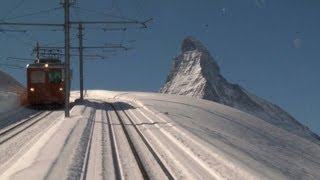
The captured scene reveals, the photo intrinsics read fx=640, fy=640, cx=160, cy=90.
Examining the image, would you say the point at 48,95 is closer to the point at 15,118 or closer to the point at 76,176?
the point at 15,118

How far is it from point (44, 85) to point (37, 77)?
0.75 m

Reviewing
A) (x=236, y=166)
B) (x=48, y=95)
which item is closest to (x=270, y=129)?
(x=48, y=95)

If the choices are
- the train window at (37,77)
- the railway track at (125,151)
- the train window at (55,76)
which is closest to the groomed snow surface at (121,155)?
the railway track at (125,151)

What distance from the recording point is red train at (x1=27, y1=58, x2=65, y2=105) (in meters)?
42.8

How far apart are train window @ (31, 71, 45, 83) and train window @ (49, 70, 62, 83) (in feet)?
1.74

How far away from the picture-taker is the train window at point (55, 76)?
1693 inches

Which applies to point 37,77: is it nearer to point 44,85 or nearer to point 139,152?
point 44,85

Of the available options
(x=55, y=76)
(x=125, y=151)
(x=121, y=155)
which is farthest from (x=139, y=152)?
(x=55, y=76)

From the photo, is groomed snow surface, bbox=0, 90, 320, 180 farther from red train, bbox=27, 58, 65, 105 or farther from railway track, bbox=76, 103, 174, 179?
red train, bbox=27, 58, 65, 105

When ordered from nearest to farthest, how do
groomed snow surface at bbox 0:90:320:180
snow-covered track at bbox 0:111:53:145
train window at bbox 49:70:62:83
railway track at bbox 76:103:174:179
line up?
groomed snow surface at bbox 0:90:320:180 → railway track at bbox 76:103:174:179 → snow-covered track at bbox 0:111:53:145 → train window at bbox 49:70:62:83

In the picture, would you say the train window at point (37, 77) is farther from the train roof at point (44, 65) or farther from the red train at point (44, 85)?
the train roof at point (44, 65)

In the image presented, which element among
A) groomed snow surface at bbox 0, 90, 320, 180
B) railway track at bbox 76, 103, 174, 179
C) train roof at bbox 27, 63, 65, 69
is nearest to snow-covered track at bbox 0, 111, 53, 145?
groomed snow surface at bbox 0, 90, 320, 180

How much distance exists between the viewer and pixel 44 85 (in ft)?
140

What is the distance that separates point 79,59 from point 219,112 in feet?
48.5
